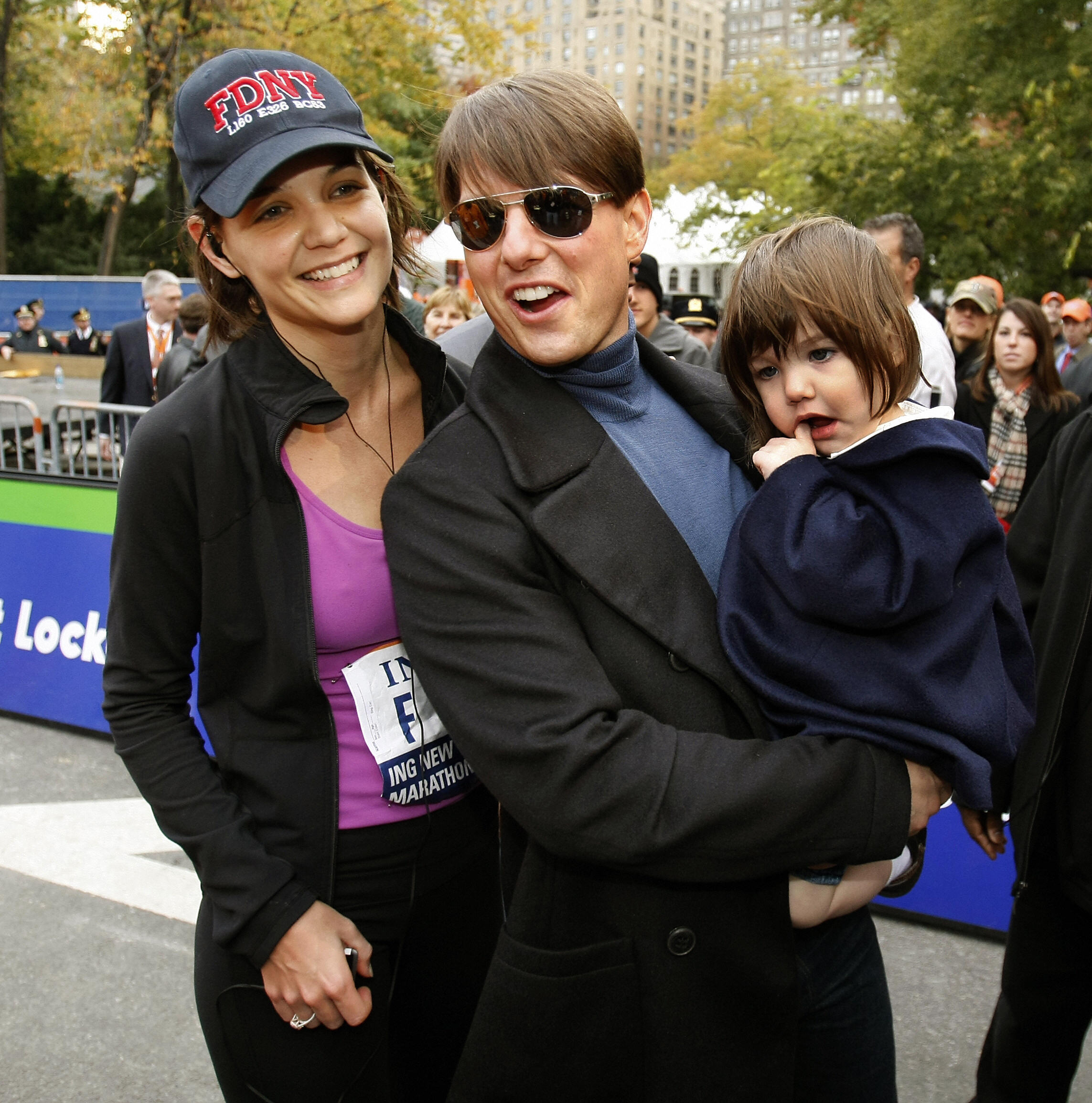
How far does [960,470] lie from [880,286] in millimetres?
337

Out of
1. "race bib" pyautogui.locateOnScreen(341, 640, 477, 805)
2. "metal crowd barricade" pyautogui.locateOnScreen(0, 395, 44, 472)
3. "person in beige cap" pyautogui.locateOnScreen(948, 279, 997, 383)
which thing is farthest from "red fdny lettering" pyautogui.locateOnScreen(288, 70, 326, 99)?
"person in beige cap" pyautogui.locateOnScreen(948, 279, 997, 383)

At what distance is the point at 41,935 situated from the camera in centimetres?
360

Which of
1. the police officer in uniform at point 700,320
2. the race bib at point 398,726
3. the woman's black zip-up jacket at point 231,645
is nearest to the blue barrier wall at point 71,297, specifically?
the police officer in uniform at point 700,320

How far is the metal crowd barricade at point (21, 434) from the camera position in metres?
6.93

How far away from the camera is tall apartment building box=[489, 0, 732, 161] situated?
497 feet

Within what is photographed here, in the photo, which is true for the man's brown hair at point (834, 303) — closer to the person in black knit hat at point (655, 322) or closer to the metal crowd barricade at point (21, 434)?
the person in black knit hat at point (655, 322)

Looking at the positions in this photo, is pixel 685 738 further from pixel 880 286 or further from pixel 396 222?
pixel 396 222

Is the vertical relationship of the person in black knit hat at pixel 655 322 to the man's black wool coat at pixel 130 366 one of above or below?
above

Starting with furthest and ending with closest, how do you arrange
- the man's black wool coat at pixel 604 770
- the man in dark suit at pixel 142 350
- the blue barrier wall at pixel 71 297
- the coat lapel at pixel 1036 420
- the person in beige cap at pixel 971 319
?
the blue barrier wall at pixel 71 297 → the man in dark suit at pixel 142 350 → the person in beige cap at pixel 971 319 → the coat lapel at pixel 1036 420 → the man's black wool coat at pixel 604 770

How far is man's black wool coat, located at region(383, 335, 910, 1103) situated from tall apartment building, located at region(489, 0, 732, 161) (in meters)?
151

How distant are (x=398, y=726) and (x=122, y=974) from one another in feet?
7.10

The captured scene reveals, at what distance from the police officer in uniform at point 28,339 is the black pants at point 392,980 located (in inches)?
823

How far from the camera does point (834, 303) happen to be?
165cm

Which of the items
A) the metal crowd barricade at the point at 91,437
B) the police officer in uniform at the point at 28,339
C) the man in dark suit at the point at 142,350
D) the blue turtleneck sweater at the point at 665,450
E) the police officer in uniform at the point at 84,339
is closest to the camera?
the blue turtleneck sweater at the point at 665,450
